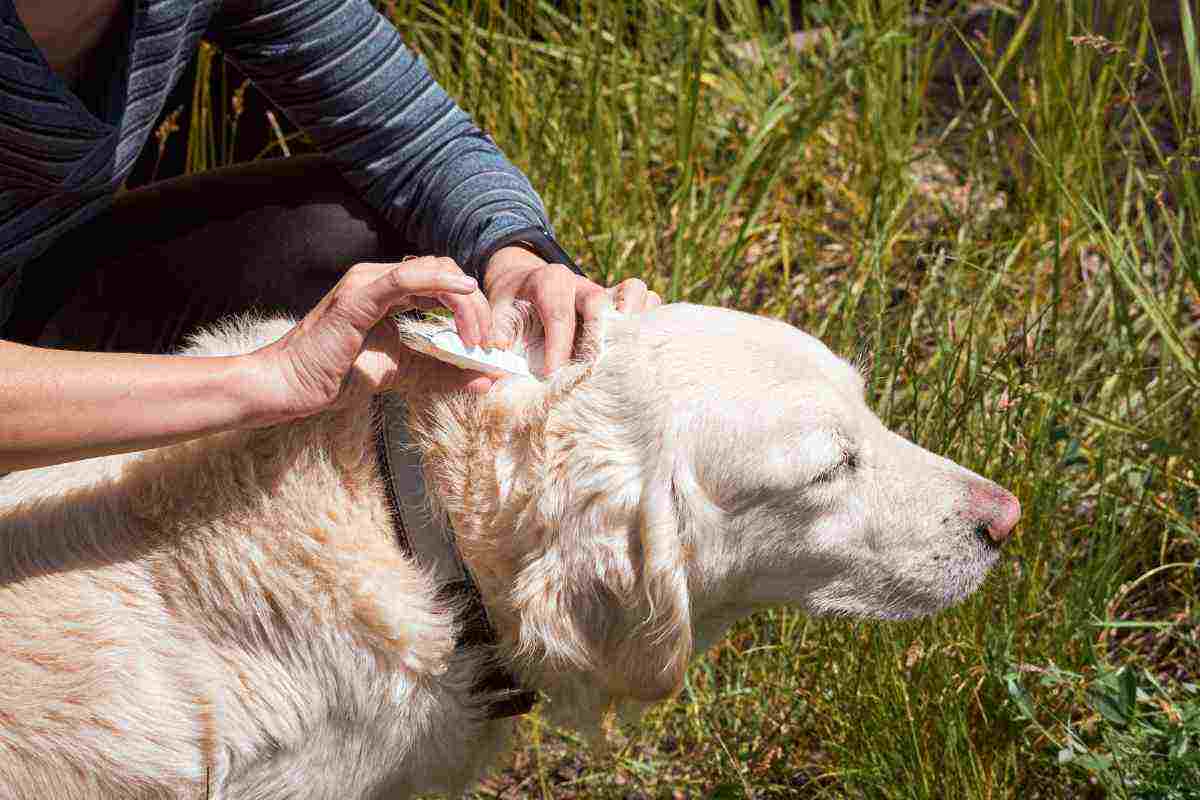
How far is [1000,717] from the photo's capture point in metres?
2.25

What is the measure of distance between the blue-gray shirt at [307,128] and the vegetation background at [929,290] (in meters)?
0.70

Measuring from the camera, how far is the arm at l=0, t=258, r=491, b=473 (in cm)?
157

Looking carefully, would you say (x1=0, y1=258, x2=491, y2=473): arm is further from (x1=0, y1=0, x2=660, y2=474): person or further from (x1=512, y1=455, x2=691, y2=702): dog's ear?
(x1=512, y1=455, x2=691, y2=702): dog's ear

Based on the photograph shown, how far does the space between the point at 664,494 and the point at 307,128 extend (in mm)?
1306

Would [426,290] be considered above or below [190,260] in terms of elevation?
above

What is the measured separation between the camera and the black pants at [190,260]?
2.46 meters

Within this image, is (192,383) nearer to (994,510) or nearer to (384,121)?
(384,121)

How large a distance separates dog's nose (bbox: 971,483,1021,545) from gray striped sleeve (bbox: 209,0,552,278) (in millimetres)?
986

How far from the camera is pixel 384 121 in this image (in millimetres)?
2447

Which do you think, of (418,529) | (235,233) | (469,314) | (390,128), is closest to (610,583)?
(418,529)

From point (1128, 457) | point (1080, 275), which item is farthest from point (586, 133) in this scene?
point (1128, 457)

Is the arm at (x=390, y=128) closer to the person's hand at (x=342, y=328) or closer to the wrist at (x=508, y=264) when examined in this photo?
the wrist at (x=508, y=264)

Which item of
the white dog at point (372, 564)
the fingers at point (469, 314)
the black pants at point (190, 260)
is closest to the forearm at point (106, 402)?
the white dog at point (372, 564)

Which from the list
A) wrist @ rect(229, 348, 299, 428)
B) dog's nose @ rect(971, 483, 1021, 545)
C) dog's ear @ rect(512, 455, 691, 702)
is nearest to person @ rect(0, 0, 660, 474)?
wrist @ rect(229, 348, 299, 428)
